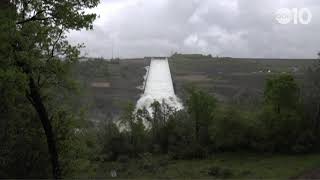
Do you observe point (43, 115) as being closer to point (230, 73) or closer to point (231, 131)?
point (231, 131)

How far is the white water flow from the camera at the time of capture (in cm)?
12774

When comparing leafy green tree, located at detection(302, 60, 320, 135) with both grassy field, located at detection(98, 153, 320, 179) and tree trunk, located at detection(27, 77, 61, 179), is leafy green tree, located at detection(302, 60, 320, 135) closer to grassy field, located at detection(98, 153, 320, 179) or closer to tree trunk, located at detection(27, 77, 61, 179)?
grassy field, located at detection(98, 153, 320, 179)

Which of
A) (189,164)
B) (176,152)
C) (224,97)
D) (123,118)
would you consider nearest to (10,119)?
(189,164)

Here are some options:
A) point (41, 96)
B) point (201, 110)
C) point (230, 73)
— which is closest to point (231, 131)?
point (201, 110)

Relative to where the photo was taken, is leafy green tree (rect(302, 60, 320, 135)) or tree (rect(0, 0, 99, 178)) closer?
tree (rect(0, 0, 99, 178))

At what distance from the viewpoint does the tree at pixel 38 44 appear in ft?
50.6

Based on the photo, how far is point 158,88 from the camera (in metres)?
141

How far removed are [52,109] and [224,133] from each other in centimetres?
7446

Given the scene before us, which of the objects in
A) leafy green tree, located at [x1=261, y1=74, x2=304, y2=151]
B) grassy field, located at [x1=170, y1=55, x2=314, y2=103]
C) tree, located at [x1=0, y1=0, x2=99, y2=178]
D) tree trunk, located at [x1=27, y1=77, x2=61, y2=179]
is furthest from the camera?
grassy field, located at [x1=170, y1=55, x2=314, y2=103]

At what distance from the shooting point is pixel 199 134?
3893 inches

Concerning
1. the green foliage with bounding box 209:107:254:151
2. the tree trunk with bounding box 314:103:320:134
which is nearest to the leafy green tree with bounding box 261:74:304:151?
the tree trunk with bounding box 314:103:320:134

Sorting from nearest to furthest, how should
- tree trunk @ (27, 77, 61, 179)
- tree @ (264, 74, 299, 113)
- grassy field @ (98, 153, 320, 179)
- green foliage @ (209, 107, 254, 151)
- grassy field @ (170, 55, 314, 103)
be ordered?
1. tree trunk @ (27, 77, 61, 179)
2. grassy field @ (98, 153, 320, 179)
3. tree @ (264, 74, 299, 113)
4. green foliage @ (209, 107, 254, 151)
5. grassy field @ (170, 55, 314, 103)

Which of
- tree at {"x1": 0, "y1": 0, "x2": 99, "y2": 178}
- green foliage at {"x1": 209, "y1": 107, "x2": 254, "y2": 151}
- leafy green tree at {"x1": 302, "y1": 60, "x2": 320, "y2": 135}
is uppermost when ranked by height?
tree at {"x1": 0, "y1": 0, "x2": 99, "y2": 178}

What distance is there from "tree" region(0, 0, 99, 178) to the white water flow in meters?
99.7
